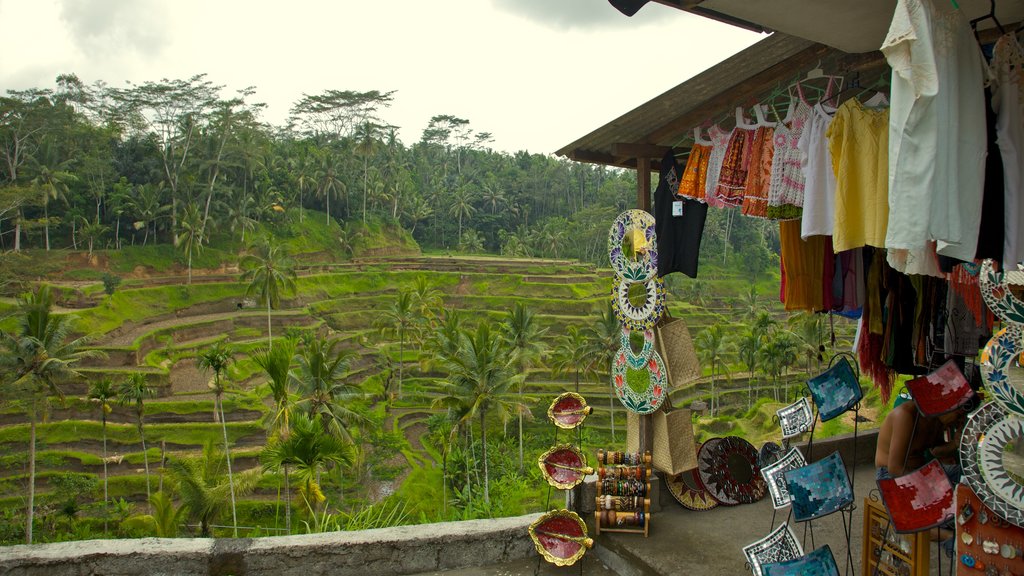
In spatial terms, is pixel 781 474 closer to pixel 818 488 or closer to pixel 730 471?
pixel 818 488

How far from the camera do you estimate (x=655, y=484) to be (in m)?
3.91

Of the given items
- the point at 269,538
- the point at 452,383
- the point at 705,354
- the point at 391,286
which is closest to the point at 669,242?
the point at 269,538

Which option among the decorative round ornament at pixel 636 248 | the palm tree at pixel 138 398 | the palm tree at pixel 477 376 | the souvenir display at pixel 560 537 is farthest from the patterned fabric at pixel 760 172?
the palm tree at pixel 138 398

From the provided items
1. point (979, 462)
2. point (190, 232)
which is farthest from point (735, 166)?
point (190, 232)

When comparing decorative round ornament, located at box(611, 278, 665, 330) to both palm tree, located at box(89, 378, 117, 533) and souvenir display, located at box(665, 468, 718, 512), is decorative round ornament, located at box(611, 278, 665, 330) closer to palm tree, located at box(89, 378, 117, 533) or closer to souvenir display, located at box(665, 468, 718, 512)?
souvenir display, located at box(665, 468, 718, 512)

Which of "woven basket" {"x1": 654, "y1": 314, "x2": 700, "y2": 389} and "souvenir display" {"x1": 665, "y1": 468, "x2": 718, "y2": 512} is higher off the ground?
"woven basket" {"x1": 654, "y1": 314, "x2": 700, "y2": 389}

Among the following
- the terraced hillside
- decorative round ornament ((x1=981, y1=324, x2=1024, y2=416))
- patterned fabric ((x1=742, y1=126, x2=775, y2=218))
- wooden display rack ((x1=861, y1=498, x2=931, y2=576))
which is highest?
patterned fabric ((x1=742, y1=126, x2=775, y2=218))

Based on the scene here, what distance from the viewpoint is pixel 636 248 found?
13.3 feet

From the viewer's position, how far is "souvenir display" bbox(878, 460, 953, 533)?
2268mm

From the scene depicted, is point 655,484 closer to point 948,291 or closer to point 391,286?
point 948,291

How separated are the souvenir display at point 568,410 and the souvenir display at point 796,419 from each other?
1.03 metres

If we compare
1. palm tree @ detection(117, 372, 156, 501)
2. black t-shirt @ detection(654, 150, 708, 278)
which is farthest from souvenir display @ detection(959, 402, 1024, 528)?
palm tree @ detection(117, 372, 156, 501)

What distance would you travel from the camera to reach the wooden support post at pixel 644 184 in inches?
163

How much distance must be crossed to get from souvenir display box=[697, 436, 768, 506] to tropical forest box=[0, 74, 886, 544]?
0.43 meters
